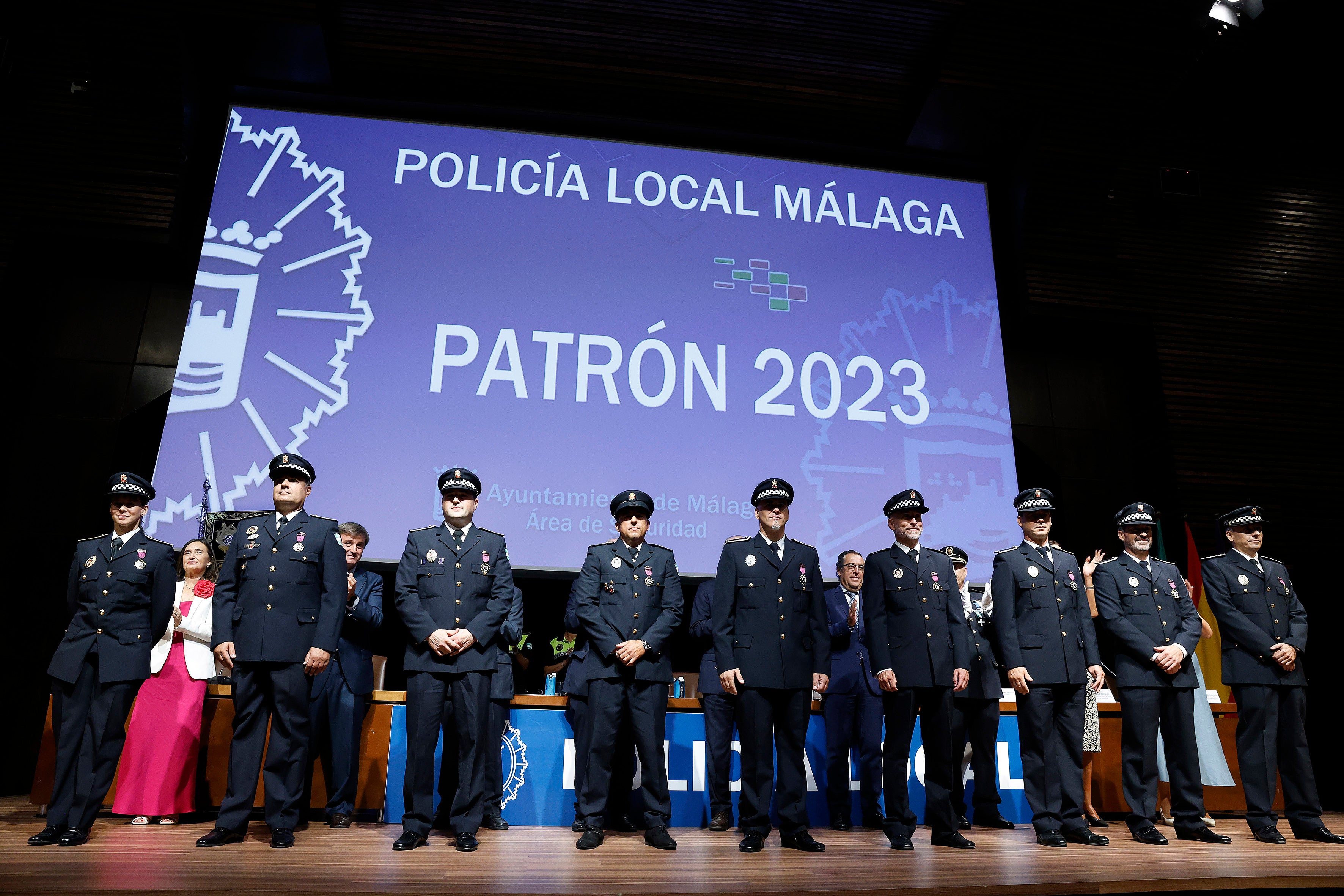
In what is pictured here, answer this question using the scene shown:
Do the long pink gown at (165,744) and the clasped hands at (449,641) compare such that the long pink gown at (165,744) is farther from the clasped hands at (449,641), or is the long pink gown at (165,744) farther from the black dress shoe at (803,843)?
the black dress shoe at (803,843)

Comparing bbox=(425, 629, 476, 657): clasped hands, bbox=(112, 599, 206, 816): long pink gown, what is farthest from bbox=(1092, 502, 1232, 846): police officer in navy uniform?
bbox=(112, 599, 206, 816): long pink gown

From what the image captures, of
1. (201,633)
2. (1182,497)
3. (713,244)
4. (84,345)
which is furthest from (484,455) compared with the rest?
(1182,497)

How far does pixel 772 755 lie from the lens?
3635 millimetres

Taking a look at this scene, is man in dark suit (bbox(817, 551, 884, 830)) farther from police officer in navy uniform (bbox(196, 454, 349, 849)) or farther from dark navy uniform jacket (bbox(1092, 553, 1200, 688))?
police officer in navy uniform (bbox(196, 454, 349, 849))

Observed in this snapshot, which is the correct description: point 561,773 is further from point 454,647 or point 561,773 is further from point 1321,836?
point 1321,836

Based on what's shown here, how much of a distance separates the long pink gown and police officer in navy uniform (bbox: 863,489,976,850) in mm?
3269

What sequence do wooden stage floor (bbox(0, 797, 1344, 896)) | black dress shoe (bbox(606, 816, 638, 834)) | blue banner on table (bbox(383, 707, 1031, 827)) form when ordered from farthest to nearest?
blue banner on table (bbox(383, 707, 1031, 827)) → black dress shoe (bbox(606, 816, 638, 834)) → wooden stage floor (bbox(0, 797, 1344, 896))

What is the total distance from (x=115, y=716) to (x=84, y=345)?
3.55m

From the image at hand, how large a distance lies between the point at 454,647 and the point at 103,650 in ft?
4.67

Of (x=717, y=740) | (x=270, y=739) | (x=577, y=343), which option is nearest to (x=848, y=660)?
(x=717, y=740)

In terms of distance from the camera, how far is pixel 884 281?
20.6 ft

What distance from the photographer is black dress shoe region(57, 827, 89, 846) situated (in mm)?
3271

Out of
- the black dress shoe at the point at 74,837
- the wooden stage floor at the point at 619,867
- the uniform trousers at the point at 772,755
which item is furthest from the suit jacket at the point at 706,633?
the black dress shoe at the point at 74,837

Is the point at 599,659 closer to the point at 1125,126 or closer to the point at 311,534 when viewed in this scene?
the point at 311,534
